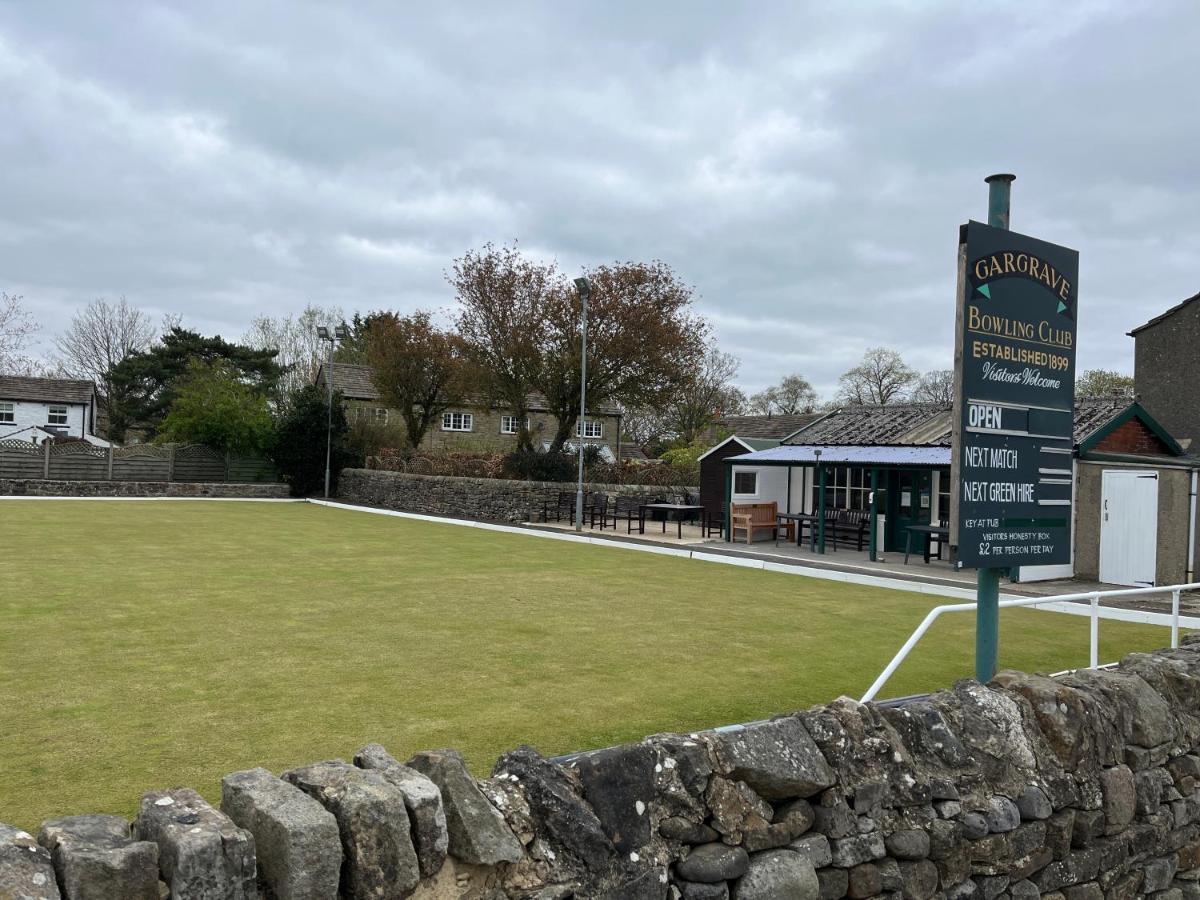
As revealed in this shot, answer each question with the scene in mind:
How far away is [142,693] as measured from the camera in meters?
7.03

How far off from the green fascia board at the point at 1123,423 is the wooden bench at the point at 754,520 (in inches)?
307

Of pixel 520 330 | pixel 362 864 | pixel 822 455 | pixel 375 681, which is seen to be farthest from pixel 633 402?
pixel 362 864

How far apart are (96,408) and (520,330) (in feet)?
138

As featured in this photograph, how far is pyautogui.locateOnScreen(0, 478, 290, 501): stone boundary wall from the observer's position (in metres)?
35.8

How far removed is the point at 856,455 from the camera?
21.2 m

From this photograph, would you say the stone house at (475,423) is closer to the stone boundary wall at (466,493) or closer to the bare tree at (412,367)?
the bare tree at (412,367)

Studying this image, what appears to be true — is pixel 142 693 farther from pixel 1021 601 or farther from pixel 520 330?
pixel 520 330

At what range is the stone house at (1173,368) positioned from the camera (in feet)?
77.1

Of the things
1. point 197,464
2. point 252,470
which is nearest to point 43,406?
point 197,464

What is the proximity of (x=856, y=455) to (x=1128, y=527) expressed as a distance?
5.98 meters

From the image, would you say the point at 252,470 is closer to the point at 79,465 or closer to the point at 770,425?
the point at 79,465

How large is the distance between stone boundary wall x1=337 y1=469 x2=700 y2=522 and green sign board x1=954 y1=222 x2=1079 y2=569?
74.1ft

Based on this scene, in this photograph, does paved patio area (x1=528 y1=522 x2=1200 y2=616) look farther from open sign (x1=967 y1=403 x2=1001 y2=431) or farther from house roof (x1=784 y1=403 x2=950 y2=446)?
open sign (x1=967 y1=403 x2=1001 y2=431)

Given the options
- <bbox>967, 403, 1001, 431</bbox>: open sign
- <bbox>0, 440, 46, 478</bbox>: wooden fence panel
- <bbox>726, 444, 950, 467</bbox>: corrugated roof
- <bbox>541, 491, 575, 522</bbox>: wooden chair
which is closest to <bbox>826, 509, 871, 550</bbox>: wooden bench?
<bbox>726, 444, 950, 467</bbox>: corrugated roof
